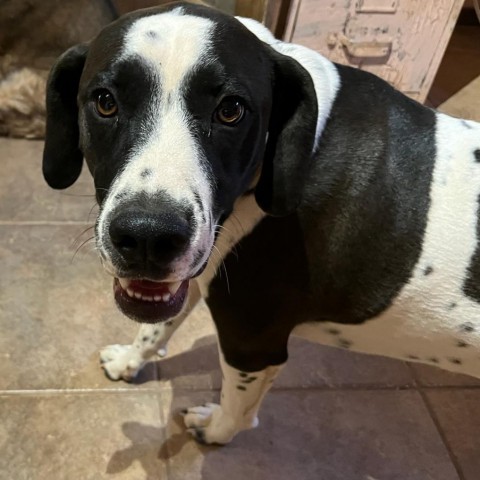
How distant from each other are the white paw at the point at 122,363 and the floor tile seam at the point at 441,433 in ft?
3.06

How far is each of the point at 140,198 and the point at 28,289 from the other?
4.25 ft

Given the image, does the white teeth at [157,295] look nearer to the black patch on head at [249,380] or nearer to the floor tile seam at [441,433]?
the black patch on head at [249,380]

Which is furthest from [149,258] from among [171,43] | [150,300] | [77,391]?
[77,391]

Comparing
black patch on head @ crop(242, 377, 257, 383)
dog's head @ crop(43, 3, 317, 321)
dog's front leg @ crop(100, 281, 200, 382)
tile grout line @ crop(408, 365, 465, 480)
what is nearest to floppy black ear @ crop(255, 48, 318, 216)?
dog's head @ crop(43, 3, 317, 321)

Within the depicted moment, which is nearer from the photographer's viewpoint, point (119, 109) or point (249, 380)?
point (119, 109)

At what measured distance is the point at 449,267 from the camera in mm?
1494

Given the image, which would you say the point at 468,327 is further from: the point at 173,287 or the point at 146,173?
the point at 146,173

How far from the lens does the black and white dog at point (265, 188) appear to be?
1239 mm

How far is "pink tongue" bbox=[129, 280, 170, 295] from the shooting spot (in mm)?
1357

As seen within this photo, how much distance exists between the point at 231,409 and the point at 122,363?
0.41m

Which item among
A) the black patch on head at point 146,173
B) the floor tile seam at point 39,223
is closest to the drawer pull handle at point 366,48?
the floor tile seam at point 39,223

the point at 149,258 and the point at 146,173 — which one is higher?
the point at 146,173

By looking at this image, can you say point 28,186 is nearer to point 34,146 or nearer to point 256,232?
point 34,146

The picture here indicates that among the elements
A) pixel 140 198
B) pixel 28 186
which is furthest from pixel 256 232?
pixel 28 186
